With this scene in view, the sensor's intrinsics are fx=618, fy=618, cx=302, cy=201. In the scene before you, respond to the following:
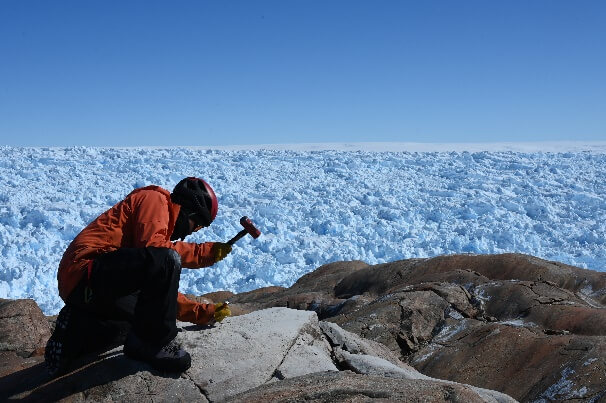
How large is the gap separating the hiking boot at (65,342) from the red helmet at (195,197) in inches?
28.7

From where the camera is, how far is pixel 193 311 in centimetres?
320

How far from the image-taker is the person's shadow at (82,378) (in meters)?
2.81

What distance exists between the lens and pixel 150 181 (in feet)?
56.9

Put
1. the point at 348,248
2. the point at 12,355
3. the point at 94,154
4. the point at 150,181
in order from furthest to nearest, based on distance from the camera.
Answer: the point at 94,154 < the point at 150,181 < the point at 348,248 < the point at 12,355

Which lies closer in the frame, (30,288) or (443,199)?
(30,288)

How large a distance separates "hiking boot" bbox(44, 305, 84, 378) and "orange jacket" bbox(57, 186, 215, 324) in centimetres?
Result: 14

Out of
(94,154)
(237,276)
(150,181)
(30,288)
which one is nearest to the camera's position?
(30,288)

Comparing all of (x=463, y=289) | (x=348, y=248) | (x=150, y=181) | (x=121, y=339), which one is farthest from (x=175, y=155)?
(x=121, y=339)

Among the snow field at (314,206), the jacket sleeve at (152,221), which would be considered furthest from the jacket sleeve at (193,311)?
the snow field at (314,206)

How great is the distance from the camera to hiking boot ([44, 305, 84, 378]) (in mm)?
2969

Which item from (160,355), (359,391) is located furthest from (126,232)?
(359,391)

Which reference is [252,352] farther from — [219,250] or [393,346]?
[393,346]

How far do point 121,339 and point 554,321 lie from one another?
12.7 ft

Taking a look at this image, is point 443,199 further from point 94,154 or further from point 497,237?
point 94,154
